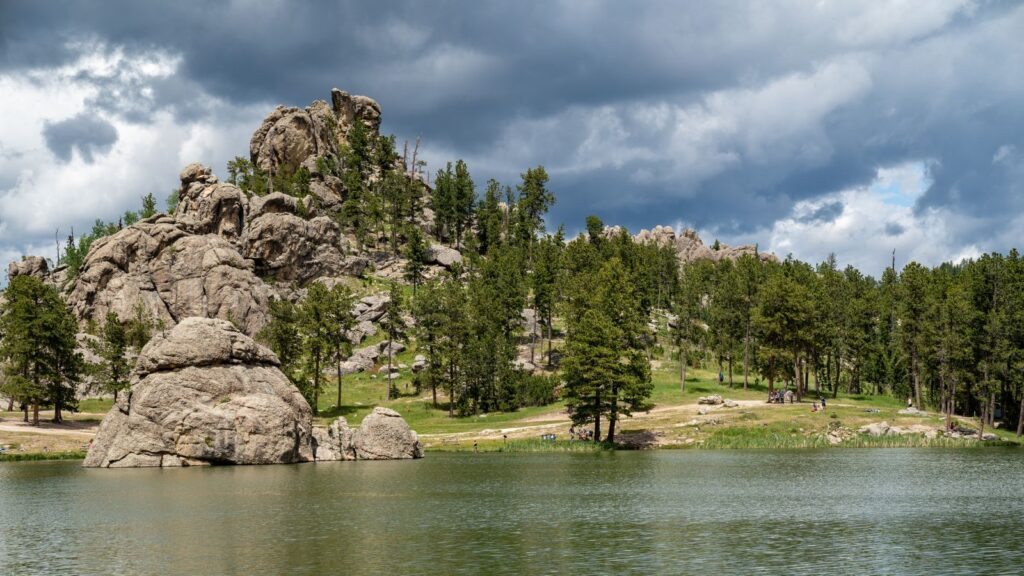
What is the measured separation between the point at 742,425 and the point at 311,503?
61.9m

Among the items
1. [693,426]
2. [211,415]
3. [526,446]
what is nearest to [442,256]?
[526,446]

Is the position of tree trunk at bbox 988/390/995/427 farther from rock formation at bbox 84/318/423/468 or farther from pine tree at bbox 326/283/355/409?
pine tree at bbox 326/283/355/409

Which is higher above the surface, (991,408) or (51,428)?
(991,408)

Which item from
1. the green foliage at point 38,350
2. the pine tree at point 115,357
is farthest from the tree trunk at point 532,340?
the green foliage at point 38,350

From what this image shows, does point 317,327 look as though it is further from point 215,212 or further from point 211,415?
point 215,212

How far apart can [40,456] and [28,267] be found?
132 meters

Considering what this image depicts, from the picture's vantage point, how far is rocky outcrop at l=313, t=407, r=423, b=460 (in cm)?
8319

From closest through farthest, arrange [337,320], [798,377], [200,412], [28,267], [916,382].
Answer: [200,412], [798,377], [916,382], [337,320], [28,267]

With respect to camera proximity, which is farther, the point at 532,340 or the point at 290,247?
the point at 290,247

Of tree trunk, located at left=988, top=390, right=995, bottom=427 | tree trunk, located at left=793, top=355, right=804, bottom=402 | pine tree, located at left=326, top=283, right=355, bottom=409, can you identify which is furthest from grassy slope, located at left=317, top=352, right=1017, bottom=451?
pine tree, located at left=326, top=283, right=355, bottom=409

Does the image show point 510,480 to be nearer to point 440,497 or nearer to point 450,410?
point 440,497

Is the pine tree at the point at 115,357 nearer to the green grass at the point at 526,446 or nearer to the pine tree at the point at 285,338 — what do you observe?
the pine tree at the point at 285,338

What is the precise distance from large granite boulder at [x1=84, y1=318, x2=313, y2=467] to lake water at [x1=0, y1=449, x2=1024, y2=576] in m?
5.15

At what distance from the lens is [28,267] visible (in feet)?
629
